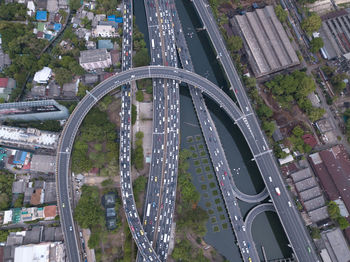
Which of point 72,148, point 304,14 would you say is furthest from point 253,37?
point 72,148

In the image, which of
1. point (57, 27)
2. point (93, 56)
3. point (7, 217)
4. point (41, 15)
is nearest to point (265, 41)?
point (93, 56)

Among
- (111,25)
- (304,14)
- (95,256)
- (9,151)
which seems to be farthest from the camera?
(304,14)

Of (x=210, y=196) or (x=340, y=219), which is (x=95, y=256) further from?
(x=340, y=219)

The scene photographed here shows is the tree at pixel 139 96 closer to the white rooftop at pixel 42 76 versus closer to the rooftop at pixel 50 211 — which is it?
the white rooftop at pixel 42 76

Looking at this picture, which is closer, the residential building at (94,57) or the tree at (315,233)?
the tree at (315,233)

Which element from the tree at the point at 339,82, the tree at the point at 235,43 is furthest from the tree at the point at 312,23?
the tree at the point at 235,43

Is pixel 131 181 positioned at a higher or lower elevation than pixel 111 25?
lower
